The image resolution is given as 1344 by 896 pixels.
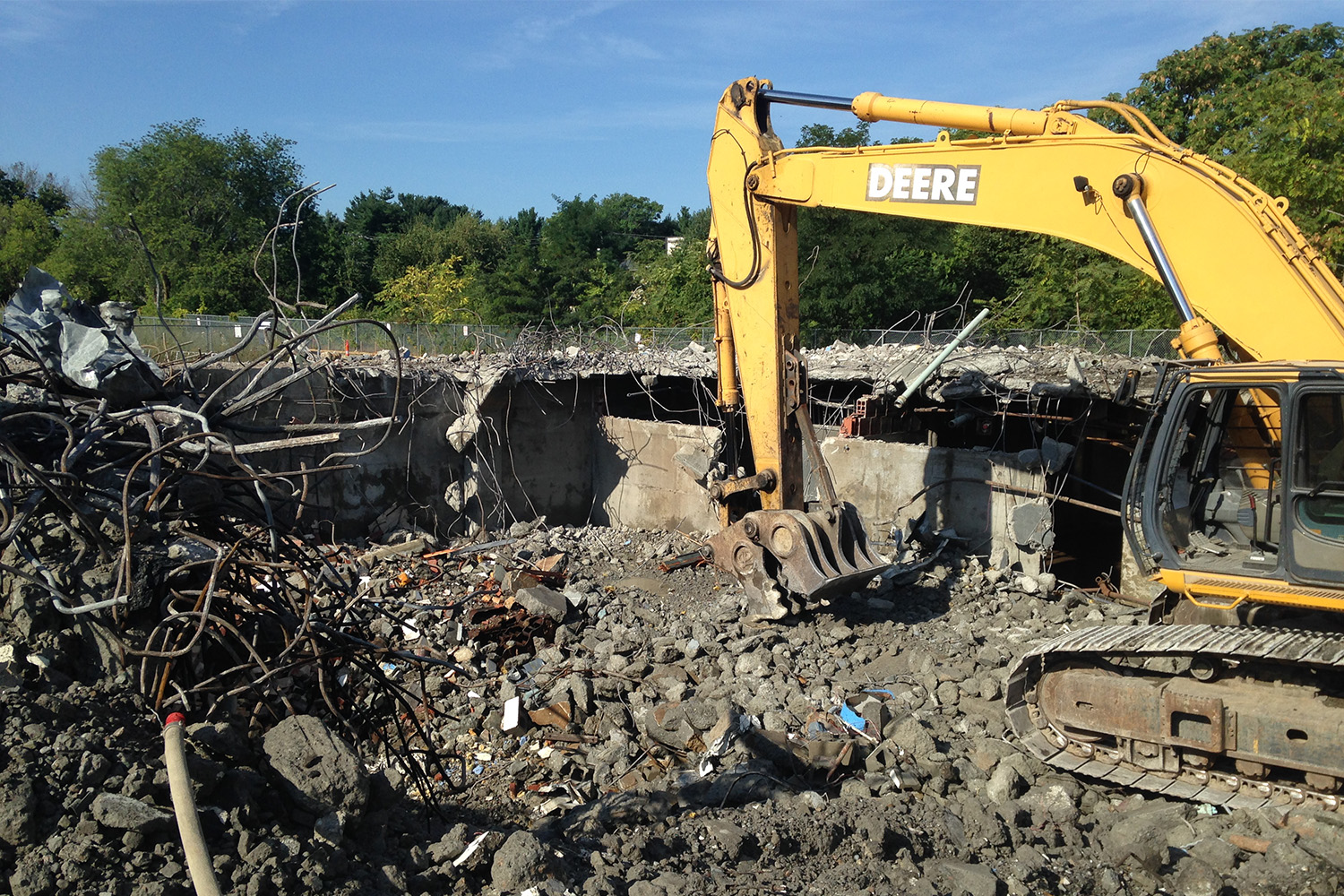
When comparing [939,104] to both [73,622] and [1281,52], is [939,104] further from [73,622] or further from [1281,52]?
[1281,52]

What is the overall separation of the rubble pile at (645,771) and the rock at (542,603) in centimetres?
2

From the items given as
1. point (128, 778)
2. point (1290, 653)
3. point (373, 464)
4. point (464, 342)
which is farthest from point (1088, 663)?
point (464, 342)

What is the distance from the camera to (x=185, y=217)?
114 feet

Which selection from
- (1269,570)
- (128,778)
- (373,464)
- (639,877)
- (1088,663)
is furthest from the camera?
(373,464)

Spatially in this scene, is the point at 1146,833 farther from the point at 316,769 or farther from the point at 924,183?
the point at 924,183

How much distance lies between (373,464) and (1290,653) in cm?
868

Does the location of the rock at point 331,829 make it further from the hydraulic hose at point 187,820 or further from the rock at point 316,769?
the hydraulic hose at point 187,820

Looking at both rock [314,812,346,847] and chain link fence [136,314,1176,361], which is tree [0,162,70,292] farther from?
rock [314,812,346,847]

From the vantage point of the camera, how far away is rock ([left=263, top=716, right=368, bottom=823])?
3.19 meters

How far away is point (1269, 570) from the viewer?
Result: 4.54m

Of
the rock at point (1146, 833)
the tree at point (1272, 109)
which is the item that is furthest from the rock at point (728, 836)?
the tree at point (1272, 109)

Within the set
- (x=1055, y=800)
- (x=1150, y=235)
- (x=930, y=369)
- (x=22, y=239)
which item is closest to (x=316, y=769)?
(x=1055, y=800)

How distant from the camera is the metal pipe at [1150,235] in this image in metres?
5.13

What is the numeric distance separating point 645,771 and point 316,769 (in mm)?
2504
